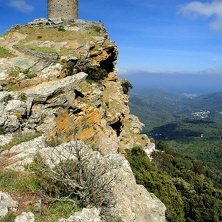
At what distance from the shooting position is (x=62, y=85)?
21.6 metres

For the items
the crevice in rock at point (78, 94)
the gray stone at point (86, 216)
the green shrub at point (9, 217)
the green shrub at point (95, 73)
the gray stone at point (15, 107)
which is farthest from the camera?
the green shrub at point (95, 73)

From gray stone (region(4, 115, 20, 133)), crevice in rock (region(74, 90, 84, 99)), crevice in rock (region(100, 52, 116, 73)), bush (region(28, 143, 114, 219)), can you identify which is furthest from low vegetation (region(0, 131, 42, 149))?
crevice in rock (region(100, 52, 116, 73))

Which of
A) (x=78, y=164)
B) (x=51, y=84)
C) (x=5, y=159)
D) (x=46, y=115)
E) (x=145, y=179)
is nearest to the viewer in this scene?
(x=78, y=164)

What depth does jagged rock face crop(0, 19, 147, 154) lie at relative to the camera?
1927cm

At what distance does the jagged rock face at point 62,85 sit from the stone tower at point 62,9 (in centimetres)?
216

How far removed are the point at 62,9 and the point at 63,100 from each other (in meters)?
18.6

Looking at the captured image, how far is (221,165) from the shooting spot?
123938 mm

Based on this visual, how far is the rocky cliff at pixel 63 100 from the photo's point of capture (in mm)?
13195

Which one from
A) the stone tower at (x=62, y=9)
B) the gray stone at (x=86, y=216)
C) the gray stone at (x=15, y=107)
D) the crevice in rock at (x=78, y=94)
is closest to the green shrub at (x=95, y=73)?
the crevice in rock at (x=78, y=94)

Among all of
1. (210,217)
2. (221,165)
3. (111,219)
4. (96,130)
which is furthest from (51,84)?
(221,165)

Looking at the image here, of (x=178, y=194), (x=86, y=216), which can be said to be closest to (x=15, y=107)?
(x=86, y=216)

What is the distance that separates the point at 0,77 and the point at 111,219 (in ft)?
58.5

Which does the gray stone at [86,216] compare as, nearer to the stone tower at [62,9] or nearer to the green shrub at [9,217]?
the green shrub at [9,217]

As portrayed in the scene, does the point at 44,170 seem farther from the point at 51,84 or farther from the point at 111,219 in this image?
the point at 51,84
